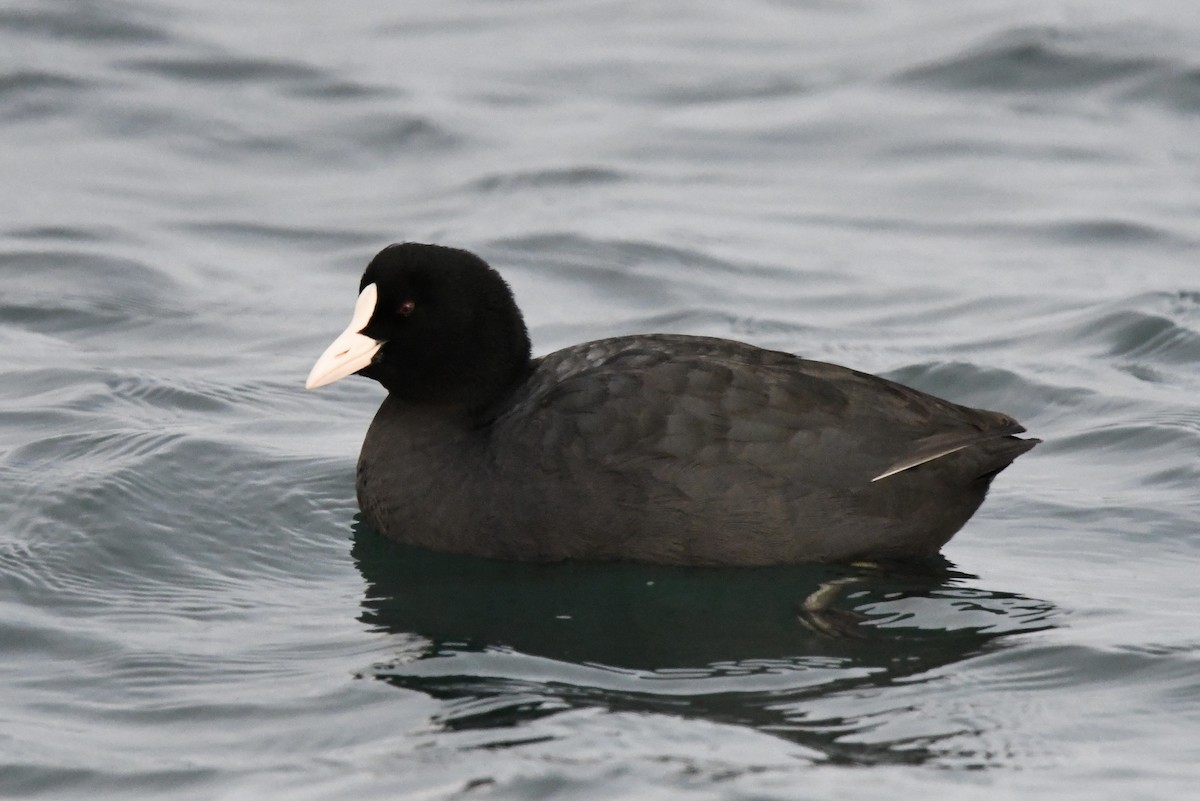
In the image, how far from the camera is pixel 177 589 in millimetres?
6480

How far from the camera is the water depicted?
5.21 meters

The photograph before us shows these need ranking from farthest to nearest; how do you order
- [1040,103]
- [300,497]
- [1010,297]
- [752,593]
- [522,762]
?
[1040,103] < [1010,297] < [300,497] < [752,593] < [522,762]

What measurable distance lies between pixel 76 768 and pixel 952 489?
3.02 meters

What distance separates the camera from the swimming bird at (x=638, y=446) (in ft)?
20.7

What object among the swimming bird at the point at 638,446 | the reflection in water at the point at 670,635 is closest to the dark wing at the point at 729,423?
the swimming bird at the point at 638,446

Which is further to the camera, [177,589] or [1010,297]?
[1010,297]

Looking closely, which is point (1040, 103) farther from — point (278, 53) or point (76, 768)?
point (76, 768)

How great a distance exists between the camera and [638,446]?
6316 millimetres

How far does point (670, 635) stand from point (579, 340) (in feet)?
12.4

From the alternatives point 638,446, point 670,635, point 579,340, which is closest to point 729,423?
point 638,446

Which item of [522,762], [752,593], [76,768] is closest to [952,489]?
[752,593]

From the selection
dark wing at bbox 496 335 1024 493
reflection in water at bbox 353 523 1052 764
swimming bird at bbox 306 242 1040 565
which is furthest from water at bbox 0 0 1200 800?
dark wing at bbox 496 335 1024 493

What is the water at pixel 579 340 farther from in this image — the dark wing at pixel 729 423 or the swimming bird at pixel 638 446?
the dark wing at pixel 729 423

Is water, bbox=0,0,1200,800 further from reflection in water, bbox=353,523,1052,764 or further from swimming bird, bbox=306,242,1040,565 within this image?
swimming bird, bbox=306,242,1040,565
